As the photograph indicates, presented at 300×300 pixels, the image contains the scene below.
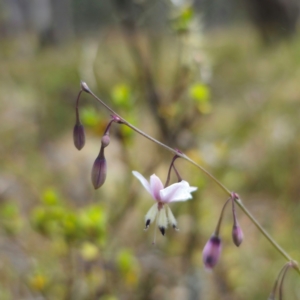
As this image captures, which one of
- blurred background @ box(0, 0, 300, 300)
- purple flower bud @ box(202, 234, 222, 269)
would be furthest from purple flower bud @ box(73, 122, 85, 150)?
blurred background @ box(0, 0, 300, 300)

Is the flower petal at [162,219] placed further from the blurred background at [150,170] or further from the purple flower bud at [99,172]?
the blurred background at [150,170]

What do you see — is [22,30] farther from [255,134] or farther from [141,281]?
[141,281]

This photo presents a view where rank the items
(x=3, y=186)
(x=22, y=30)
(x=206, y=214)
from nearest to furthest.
A: (x=206, y=214)
(x=3, y=186)
(x=22, y=30)

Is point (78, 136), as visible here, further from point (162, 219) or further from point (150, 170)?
point (150, 170)

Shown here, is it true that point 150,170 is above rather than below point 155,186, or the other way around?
above

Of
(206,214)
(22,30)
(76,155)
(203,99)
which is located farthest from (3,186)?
(22,30)

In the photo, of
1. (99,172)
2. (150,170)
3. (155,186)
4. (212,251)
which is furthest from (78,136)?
(150,170)

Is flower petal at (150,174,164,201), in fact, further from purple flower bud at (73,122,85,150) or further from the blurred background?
the blurred background
